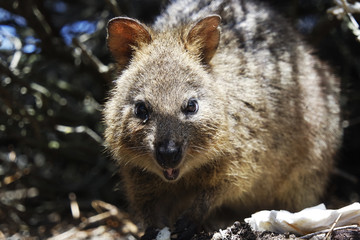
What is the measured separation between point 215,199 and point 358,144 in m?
3.50

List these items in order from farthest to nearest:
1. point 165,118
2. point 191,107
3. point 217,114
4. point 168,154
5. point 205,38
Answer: point 205,38 → point 217,114 → point 191,107 → point 165,118 → point 168,154

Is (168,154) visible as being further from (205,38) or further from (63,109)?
(63,109)

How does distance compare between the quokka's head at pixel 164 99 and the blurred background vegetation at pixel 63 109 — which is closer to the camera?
the quokka's head at pixel 164 99

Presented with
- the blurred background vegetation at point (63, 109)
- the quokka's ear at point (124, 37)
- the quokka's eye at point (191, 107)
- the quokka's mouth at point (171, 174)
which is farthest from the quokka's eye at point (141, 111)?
the blurred background vegetation at point (63, 109)

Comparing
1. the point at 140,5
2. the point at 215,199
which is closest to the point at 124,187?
the point at 215,199

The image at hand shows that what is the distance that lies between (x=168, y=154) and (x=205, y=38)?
50.2 inches

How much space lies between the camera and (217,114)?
12.5ft

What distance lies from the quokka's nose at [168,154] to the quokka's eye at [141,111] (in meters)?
0.33

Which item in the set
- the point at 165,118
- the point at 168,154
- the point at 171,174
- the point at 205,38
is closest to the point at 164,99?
the point at 165,118

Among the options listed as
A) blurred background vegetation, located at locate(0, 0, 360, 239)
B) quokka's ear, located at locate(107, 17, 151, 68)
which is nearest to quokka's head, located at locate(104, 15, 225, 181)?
quokka's ear, located at locate(107, 17, 151, 68)

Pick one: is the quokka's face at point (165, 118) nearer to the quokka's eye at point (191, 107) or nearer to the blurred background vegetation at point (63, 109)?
the quokka's eye at point (191, 107)

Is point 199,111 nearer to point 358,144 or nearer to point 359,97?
point 359,97

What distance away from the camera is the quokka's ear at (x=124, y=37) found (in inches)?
157

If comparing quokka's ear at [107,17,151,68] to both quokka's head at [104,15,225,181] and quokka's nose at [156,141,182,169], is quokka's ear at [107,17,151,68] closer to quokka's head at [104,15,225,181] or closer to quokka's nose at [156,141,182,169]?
quokka's head at [104,15,225,181]
